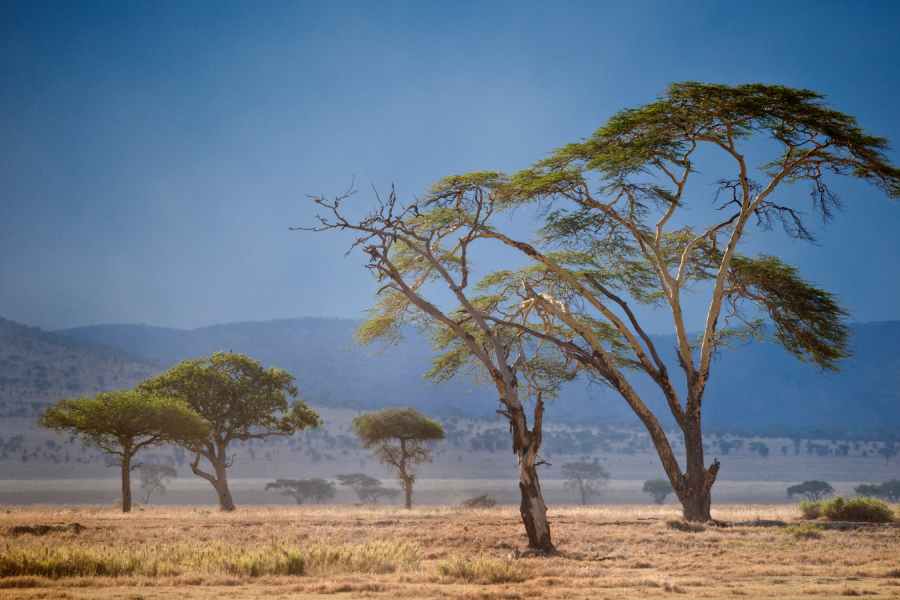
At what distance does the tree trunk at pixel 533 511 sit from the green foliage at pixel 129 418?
2359cm

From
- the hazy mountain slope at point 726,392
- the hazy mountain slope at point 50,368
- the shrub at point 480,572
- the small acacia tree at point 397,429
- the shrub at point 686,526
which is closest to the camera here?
the shrub at point 480,572

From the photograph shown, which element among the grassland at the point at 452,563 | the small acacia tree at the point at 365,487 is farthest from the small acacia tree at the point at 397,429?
the small acacia tree at the point at 365,487

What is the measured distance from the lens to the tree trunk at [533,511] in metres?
18.1

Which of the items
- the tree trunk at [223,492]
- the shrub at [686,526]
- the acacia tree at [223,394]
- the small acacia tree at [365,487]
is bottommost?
the small acacia tree at [365,487]

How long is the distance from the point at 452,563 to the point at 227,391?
29825mm

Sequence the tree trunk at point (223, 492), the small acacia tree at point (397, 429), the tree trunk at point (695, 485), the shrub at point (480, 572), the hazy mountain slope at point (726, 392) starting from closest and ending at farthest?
the shrub at point (480, 572)
the tree trunk at point (695, 485)
the tree trunk at point (223, 492)
the small acacia tree at point (397, 429)
the hazy mountain slope at point (726, 392)

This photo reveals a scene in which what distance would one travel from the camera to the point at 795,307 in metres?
26.8

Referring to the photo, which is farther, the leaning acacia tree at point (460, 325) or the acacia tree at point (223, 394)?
the acacia tree at point (223, 394)

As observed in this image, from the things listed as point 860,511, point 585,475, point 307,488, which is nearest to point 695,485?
point 860,511

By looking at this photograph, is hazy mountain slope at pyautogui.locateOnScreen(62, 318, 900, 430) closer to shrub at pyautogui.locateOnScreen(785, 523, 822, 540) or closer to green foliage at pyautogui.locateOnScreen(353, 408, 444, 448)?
green foliage at pyautogui.locateOnScreen(353, 408, 444, 448)

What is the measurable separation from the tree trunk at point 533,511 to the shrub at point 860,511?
12132 mm

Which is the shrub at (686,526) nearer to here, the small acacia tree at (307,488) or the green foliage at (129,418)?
the green foliage at (129,418)

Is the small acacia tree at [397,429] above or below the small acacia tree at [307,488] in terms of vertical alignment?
above

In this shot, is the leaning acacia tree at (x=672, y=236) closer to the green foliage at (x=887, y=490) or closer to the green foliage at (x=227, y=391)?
the green foliage at (x=227, y=391)
